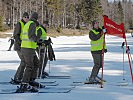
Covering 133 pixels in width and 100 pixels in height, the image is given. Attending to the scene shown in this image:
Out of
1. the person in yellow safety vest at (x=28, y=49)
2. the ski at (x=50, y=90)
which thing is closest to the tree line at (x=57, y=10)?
the ski at (x=50, y=90)

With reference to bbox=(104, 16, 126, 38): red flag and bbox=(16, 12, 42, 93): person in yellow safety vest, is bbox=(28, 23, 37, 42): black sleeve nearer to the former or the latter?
bbox=(16, 12, 42, 93): person in yellow safety vest

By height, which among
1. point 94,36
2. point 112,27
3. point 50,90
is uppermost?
point 112,27

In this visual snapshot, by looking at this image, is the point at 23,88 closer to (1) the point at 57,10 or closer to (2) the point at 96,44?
(2) the point at 96,44

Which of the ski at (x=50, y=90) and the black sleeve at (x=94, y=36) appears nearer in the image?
the ski at (x=50, y=90)

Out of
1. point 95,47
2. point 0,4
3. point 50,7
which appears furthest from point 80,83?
point 50,7

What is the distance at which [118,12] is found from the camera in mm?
134500

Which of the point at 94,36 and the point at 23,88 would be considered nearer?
the point at 23,88

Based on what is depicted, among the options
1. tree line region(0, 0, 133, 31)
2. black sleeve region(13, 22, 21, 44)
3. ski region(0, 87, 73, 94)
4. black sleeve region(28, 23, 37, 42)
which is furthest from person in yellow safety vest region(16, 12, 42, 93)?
tree line region(0, 0, 133, 31)

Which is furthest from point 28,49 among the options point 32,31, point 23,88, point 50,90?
point 50,90

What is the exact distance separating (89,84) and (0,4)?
71231 mm

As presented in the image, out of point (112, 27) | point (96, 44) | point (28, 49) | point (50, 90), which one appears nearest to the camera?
point (28, 49)

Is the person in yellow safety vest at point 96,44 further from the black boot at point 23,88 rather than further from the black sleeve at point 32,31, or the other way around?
the black boot at point 23,88

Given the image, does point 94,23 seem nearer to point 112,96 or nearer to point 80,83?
point 80,83

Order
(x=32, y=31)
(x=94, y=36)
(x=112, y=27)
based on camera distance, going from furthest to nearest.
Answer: (x=94, y=36) < (x=112, y=27) < (x=32, y=31)
